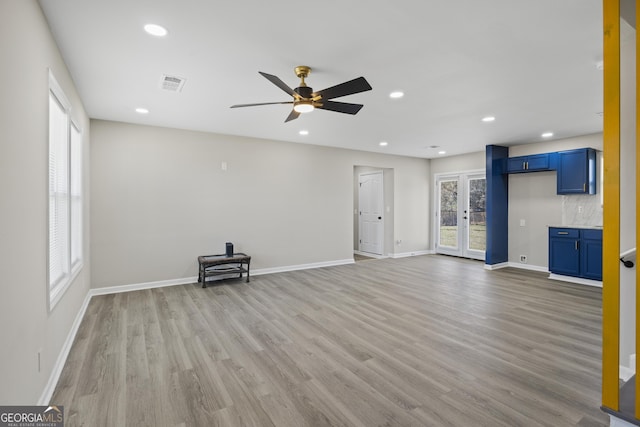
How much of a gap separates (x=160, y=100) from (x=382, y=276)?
461 cm

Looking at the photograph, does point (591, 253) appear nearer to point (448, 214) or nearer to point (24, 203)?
point (448, 214)

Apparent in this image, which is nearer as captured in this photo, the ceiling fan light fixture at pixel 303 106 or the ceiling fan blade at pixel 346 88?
the ceiling fan blade at pixel 346 88

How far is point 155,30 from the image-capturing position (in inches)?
92.7

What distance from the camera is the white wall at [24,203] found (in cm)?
153

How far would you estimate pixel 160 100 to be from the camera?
12.7 ft

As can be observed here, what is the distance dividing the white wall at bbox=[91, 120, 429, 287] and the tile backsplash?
412cm

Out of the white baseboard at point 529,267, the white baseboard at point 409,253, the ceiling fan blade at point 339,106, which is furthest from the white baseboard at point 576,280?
the ceiling fan blade at point 339,106

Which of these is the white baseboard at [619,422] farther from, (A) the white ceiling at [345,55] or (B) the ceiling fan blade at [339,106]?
(B) the ceiling fan blade at [339,106]

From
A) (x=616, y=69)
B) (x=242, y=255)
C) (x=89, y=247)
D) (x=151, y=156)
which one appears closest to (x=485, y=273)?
(x=242, y=255)

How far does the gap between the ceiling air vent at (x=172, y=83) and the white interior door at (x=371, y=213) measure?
5730mm

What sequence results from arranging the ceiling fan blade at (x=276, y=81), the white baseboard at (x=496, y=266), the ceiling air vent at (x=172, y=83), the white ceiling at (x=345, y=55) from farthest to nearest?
1. the white baseboard at (x=496, y=266)
2. the ceiling air vent at (x=172, y=83)
3. the ceiling fan blade at (x=276, y=81)
4. the white ceiling at (x=345, y=55)

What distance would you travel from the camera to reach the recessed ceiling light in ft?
7.55

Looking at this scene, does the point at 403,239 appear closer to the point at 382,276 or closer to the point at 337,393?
the point at 382,276

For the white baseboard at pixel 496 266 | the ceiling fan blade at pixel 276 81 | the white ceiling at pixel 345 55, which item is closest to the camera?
the white ceiling at pixel 345 55
